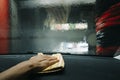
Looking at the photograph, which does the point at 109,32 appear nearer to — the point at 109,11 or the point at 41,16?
the point at 109,11

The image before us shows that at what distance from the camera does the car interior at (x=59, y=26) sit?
1.64 metres

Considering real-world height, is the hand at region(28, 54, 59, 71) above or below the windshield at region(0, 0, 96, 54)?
below

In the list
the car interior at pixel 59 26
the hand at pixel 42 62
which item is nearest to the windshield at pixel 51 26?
the car interior at pixel 59 26

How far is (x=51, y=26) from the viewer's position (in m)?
1.87

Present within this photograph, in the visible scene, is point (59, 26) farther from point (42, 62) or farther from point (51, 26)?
point (42, 62)

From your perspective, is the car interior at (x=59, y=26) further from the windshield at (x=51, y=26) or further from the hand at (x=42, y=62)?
the hand at (x=42, y=62)

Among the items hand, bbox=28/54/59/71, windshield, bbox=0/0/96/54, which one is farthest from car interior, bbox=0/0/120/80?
hand, bbox=28/54/59/71

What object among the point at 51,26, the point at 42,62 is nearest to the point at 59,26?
the point at 51,26

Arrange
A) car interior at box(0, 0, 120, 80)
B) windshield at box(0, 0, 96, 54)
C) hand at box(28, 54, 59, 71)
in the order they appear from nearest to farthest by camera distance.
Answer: hand at box(28, 54, 59, 71)
car interior at box(0, 0, 120, 80)
windshield at box(0, 0, 96, 54)

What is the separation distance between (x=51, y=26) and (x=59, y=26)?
0.27ft

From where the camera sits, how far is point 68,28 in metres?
1.82

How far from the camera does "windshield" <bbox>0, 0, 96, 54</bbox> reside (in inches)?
69.4

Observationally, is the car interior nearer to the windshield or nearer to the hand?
the windshield

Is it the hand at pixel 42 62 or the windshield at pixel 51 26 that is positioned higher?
the windshield at pixel 51 26
